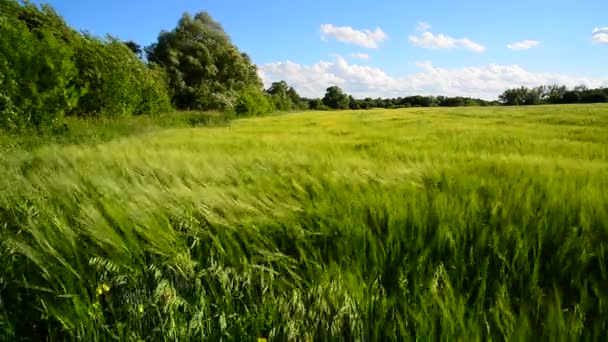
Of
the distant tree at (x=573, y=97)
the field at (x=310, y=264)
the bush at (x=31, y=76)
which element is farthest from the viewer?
the distant tree at (x=573, y=97)

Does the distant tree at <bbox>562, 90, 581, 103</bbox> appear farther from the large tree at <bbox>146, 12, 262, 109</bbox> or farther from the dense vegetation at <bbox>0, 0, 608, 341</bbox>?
the dense vegetation at <bbox>0, 0, 608, 341</bbox>

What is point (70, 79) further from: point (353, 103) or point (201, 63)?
point (353, 103)

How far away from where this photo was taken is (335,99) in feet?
273

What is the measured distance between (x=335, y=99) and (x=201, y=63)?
163ft

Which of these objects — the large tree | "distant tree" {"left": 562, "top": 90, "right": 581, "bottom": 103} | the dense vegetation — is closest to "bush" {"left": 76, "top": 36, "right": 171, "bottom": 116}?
the dense vegetation

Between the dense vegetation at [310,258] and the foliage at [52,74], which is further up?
the foliage at [52,74]

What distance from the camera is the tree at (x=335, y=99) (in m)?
82.6

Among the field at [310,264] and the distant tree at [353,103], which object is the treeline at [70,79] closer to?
the field at [310,264]

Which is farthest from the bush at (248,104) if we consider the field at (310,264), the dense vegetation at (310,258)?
the field at (310,264)

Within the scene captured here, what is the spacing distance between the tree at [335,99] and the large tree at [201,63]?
42184 mm

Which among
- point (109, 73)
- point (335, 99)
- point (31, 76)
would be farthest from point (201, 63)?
point (335, 99)

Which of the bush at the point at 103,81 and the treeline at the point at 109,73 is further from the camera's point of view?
the bush at the point at 103,81

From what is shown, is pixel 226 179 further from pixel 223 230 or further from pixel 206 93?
pixel 206 93

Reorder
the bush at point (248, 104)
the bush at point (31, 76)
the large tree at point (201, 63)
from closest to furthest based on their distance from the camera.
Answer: the bush at point (31, 76), the bush at point (248, 104), the large tree at point (201, 63)
